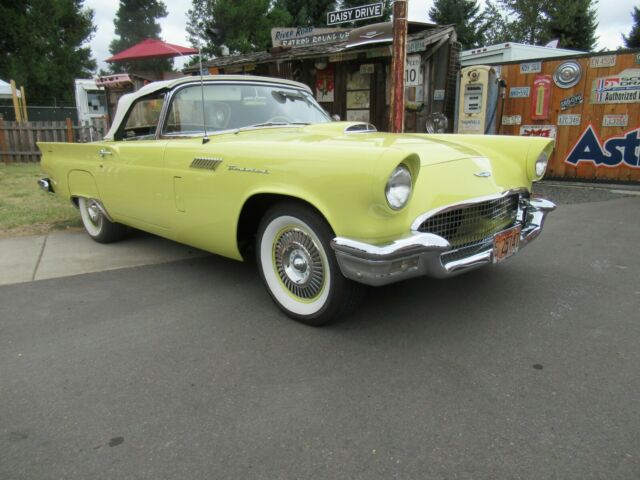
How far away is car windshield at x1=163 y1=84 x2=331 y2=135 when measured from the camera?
3689 millimetres

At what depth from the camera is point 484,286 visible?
11.5 ft

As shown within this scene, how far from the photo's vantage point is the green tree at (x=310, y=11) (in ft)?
75.8

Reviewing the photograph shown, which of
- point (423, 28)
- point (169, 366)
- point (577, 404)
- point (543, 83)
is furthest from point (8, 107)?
point (577, 404)

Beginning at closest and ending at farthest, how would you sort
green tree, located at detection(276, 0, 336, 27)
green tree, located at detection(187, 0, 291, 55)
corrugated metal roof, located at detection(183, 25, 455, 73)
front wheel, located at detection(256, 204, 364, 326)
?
front wheel, located at detection(256, 204, 364, 326), corrugated metal roof, located at detection(183, 25, 455, 73), green tree, located at detection(276, 0, 336, 27), green tree, located at detection(187, 0, 291, 55)

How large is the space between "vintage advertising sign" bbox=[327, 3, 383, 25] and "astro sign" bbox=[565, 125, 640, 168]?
13.3 feet

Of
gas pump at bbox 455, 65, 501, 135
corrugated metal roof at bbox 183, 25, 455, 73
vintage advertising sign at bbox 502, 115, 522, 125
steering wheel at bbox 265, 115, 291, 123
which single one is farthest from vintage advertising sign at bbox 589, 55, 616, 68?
steering wheel at bbox 265, 115, 291, 123

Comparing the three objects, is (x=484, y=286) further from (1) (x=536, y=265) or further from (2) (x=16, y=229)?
(2) (x=16, y=229)

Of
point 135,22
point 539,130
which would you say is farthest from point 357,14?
point 135,22

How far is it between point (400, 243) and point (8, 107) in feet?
87.1

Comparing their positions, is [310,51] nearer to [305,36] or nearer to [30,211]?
[305,36]

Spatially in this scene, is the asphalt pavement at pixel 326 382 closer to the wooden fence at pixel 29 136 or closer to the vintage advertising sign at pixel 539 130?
the vintage advertising sign at pixel 539 130

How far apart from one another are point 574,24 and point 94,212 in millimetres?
30123

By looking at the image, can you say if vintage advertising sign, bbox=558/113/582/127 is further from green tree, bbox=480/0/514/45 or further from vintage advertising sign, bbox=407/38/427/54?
green tree, bbox=480/0/514/45

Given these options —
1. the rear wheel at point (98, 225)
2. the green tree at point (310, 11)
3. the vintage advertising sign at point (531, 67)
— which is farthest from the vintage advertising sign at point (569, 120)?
the green tree at point (310, 11)
